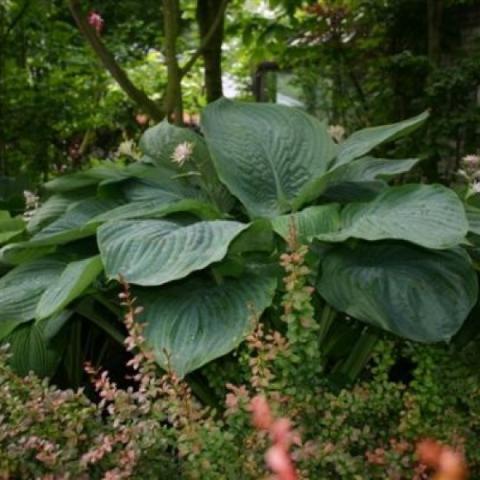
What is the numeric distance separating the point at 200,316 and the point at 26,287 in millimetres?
515

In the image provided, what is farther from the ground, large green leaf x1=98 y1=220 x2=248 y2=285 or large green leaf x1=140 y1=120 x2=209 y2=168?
large green leaf x1=140 y1=120 x2=209 y2=168

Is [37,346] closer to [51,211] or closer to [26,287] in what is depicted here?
[26,287]

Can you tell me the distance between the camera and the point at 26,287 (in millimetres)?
1987

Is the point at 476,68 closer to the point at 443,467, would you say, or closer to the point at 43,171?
the point at 43,171

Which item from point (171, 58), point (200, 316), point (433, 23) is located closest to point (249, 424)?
point (200, 316)

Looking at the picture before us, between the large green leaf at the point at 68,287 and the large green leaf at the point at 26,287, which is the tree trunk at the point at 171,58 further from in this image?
the large green leaf at the point at 68,287

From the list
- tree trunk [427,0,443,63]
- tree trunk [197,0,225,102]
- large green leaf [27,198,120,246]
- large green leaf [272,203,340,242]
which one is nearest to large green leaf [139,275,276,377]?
large green leaf [272,203,340,242]

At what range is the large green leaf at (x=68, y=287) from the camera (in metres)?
1.72

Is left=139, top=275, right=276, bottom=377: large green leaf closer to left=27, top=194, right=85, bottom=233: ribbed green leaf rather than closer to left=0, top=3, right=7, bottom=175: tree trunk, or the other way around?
left=27, top=194, right=85, bottom=233: ribbed green leaf

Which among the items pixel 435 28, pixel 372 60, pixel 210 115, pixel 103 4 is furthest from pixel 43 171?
pixel 210 115

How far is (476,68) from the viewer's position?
4840 millimetres

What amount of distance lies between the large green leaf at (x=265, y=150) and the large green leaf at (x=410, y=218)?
29 cm

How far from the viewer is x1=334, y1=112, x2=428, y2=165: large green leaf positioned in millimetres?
2133

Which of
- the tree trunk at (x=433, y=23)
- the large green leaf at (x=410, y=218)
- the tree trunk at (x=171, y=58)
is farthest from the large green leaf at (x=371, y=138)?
the tree trunk at (x=433, y=23)
